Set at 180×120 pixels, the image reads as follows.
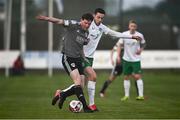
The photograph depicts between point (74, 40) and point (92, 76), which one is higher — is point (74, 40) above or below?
above

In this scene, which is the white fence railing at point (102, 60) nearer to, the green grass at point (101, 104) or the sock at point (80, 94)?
the green grass at point (101, 104)

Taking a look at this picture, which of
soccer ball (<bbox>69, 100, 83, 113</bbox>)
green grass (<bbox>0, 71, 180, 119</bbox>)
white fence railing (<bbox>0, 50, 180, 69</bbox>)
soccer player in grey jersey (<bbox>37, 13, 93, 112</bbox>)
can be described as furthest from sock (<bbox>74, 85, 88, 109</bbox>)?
white fence railing (<bbox>0, 50, 180, 69</bbox>)

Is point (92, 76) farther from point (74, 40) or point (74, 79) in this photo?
point (74, 40)

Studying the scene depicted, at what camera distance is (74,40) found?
47.6 feet

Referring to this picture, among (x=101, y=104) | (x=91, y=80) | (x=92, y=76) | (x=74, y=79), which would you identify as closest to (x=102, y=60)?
(x=101, y=104)

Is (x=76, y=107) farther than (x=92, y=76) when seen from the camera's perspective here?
No

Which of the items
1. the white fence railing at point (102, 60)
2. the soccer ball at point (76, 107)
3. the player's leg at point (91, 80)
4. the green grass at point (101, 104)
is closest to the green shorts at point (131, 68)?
the green grass at point (101, 104)

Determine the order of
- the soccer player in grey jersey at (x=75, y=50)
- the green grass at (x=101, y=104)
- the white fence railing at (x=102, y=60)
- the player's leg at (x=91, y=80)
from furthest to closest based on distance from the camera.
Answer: the white fence railing at (x=102, y=60), the player's leg at (x=91, y=80), the soccer player in grey jersey at (x=75, y=50), the green grass at (x=101, y=104)

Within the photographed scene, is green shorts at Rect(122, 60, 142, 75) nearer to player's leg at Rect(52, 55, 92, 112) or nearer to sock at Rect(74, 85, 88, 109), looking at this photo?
player's leg at Rect(52, 55, 92, 112)

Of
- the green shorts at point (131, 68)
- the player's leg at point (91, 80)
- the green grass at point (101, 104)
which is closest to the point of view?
the green grass at point (101, 104)

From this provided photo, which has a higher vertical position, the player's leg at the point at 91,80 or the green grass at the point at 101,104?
the player's leg at the point at 91,80

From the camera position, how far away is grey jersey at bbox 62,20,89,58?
14398 mm

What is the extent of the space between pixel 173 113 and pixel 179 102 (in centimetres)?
313

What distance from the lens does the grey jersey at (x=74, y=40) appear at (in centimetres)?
1440
